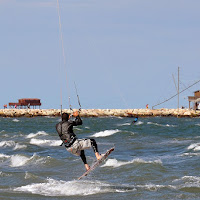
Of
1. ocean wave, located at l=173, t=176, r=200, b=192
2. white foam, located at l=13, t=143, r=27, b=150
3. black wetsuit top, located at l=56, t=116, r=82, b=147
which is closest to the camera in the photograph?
black wetsuit top, located at l=56, t=116, r=82, b=147

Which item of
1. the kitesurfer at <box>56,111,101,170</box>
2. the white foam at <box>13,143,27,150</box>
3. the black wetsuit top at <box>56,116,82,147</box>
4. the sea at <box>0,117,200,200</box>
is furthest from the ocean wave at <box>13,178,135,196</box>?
the white foam at <box>13,143,27,150</box>

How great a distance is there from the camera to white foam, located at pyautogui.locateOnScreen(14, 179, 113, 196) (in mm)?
18656

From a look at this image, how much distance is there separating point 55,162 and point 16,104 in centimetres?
11864

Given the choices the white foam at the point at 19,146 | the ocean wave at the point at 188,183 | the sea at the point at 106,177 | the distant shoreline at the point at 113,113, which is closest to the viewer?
the sea at the point at 106,177

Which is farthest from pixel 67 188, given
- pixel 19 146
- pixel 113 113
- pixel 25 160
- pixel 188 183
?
pixel 113 113

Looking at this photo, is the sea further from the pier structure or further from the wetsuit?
the pier structure

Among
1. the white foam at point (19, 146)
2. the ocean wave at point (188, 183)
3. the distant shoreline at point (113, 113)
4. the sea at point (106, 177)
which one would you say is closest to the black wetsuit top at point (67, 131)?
the sea at point (106, 177)

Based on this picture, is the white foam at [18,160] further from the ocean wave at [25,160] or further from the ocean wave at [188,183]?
the ocean wave at [188,183]

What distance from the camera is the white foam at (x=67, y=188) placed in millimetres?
18656

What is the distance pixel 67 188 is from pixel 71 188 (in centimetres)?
16

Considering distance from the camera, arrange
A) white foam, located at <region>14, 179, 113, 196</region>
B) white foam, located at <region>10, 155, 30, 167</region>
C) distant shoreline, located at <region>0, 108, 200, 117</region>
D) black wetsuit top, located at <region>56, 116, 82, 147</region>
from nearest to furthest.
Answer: black wetsuit top, located at <region>56, 116, 82, 147</region>
white foam, located at <region>14, 179, 113, 196</region>
white foam, located at <region>10, 155, 30, 167</region>
distant shoreline, located at <region>0, 108, 200, 117</region>

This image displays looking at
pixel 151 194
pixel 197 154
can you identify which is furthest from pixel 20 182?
pixel 197 154

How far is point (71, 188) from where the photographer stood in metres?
19.3

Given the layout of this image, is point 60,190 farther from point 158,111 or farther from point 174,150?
point 158,111
